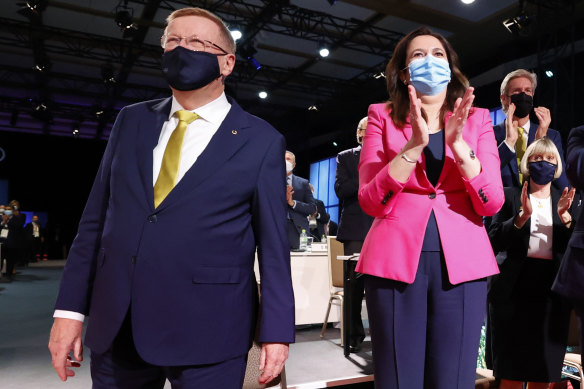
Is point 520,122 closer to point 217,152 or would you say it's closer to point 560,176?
point 560,176

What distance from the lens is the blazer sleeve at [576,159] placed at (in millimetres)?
1657

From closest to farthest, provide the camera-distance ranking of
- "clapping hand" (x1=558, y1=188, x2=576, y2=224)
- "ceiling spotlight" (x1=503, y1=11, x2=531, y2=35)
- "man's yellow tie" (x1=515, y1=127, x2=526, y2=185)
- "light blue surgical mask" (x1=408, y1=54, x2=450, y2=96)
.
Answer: "light blue surgical mask" (x1=408, y1=54, x2=450, y2=96) < "clapping hand" (x1=558, y1=188, x2=576, y2=224) < "man's yellow tie" (x1=515, y1=127, x2=526, y2=185) < "ceiling spotlight" (x1=503, y1=11, x2=531, y2=35)

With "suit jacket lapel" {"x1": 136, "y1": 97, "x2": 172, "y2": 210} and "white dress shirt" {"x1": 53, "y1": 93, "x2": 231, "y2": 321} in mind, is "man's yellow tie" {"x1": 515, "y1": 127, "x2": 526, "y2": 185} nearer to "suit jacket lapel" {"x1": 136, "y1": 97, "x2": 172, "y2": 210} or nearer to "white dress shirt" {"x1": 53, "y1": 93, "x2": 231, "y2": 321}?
"white dress shirt" {"x1": 53, "y1": 93, "x2": 231, "y2": 321}

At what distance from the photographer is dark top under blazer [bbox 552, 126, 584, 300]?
167cm

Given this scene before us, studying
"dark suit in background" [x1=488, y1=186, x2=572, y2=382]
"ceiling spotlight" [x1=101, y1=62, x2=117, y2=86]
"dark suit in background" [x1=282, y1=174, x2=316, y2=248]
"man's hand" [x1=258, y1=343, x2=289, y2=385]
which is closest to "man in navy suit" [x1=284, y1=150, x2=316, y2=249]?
"dark suit in background" [x1=282, y1=174, x2=316, y2=248]

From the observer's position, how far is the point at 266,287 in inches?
50.9

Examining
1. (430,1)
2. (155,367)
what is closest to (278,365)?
(155,367)

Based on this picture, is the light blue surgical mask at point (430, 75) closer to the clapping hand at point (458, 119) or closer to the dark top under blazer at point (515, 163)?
the clapping hand at point (458, 119)

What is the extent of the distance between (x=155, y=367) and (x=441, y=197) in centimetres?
92

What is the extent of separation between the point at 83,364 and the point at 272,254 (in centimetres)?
296

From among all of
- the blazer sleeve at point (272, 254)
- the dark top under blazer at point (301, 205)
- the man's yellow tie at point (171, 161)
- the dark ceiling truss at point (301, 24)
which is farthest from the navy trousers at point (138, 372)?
the dark ceiling truss at point (301, 24)

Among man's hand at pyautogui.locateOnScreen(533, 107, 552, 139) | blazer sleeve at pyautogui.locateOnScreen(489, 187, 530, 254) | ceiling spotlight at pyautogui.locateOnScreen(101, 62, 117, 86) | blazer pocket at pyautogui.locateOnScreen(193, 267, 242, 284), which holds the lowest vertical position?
blazer pocket at pyautogui.locateOnScreen(193, 267, 242, 284)

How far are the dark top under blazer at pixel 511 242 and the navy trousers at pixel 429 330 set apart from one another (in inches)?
46.0

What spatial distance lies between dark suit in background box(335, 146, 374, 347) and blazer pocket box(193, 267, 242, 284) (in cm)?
263
